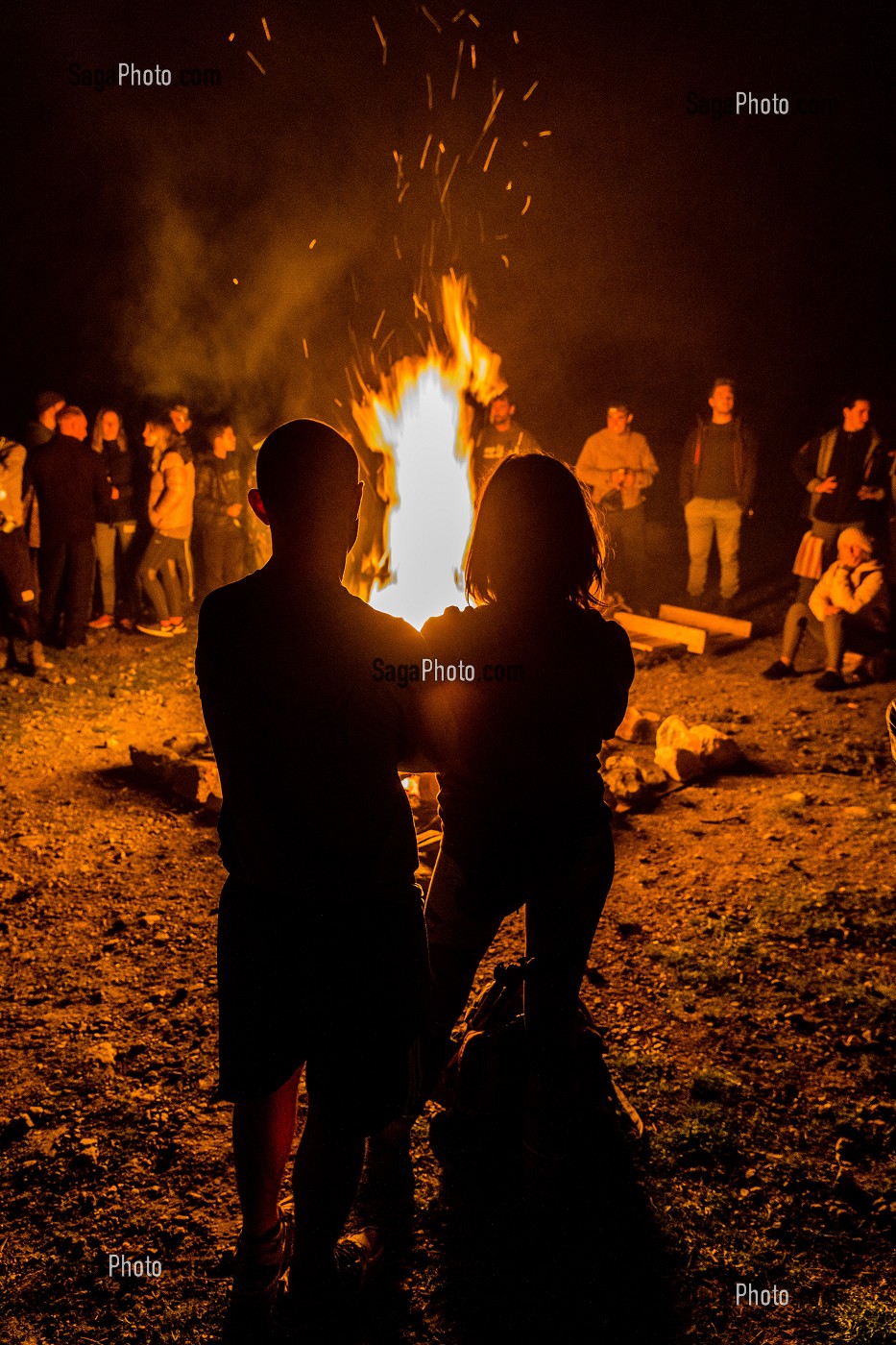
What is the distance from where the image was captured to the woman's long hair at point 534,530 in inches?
96.7

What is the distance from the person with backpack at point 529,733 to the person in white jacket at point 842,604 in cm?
636

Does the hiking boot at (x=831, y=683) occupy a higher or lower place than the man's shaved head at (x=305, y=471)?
lower

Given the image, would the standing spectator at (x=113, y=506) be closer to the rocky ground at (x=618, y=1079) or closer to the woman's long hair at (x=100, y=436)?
the woman's long hair at (x=100, y=436)

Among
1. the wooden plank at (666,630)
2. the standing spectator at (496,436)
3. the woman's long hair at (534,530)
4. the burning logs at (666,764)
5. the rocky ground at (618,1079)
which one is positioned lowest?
the rocky ground at (618,1079)

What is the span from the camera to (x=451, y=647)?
240cm

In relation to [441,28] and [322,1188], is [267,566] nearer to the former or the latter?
[322,1188]

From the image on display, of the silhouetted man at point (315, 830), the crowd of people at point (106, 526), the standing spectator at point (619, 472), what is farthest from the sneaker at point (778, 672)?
the silhouetted man at point (315, 830)

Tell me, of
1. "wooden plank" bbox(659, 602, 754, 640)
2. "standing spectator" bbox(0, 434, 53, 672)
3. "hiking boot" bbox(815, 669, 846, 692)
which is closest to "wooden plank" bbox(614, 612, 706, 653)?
"wooden plank" bbox(659, 602, 754, 640)

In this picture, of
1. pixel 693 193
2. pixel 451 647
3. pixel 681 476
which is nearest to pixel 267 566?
pixel 451 647

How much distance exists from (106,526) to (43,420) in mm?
1310

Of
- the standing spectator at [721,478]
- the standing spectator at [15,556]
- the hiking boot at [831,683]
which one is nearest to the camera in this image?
the hiking boot at [831,683]

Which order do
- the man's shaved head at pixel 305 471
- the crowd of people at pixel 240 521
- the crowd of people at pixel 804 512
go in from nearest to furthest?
the man's shaved head at pixel 305 471 < the crowd of people at pixel 804 512 < the crowd of people at pixel 240 521

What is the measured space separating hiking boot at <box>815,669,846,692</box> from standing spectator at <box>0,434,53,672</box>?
734 centimetres

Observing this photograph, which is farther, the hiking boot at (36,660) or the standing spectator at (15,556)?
the hiking boot at (36,660)
